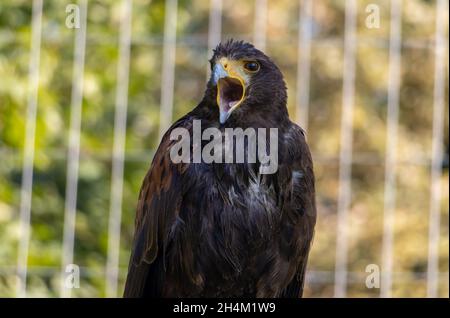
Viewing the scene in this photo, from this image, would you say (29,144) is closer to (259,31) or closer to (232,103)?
(259,31)

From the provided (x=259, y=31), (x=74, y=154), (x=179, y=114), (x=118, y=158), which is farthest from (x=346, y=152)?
(x=179, y=114)

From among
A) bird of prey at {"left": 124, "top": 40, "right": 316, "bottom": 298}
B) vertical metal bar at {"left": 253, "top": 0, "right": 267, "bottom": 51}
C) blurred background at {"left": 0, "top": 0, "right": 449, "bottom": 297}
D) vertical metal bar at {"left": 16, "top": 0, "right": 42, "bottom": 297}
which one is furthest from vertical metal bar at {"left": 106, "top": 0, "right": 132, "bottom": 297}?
bird of prey at {"left": 124, "top": 40, "right": 316, "bottom": 298}

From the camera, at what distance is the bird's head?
373 cm

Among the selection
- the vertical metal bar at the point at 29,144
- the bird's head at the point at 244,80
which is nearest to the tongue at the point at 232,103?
the bird's head at the point at 244,80

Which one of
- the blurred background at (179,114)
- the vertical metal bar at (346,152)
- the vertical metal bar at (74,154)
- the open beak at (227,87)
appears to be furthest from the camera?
the blurred background at (179,114)

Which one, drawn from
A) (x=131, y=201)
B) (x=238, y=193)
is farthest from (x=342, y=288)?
(x=131, y=201)

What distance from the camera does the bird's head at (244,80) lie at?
12.3ft

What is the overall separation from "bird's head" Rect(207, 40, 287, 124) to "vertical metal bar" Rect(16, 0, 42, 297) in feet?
7.08

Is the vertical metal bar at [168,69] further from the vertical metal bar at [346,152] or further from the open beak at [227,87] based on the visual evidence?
the open beak at [227,87]

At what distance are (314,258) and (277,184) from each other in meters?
4.59

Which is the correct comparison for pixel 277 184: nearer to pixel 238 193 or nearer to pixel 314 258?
pixel 238 193

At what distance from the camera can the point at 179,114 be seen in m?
8.13

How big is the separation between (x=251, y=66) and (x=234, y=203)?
1.87 ft

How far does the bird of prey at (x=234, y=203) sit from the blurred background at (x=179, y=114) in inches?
65.6
